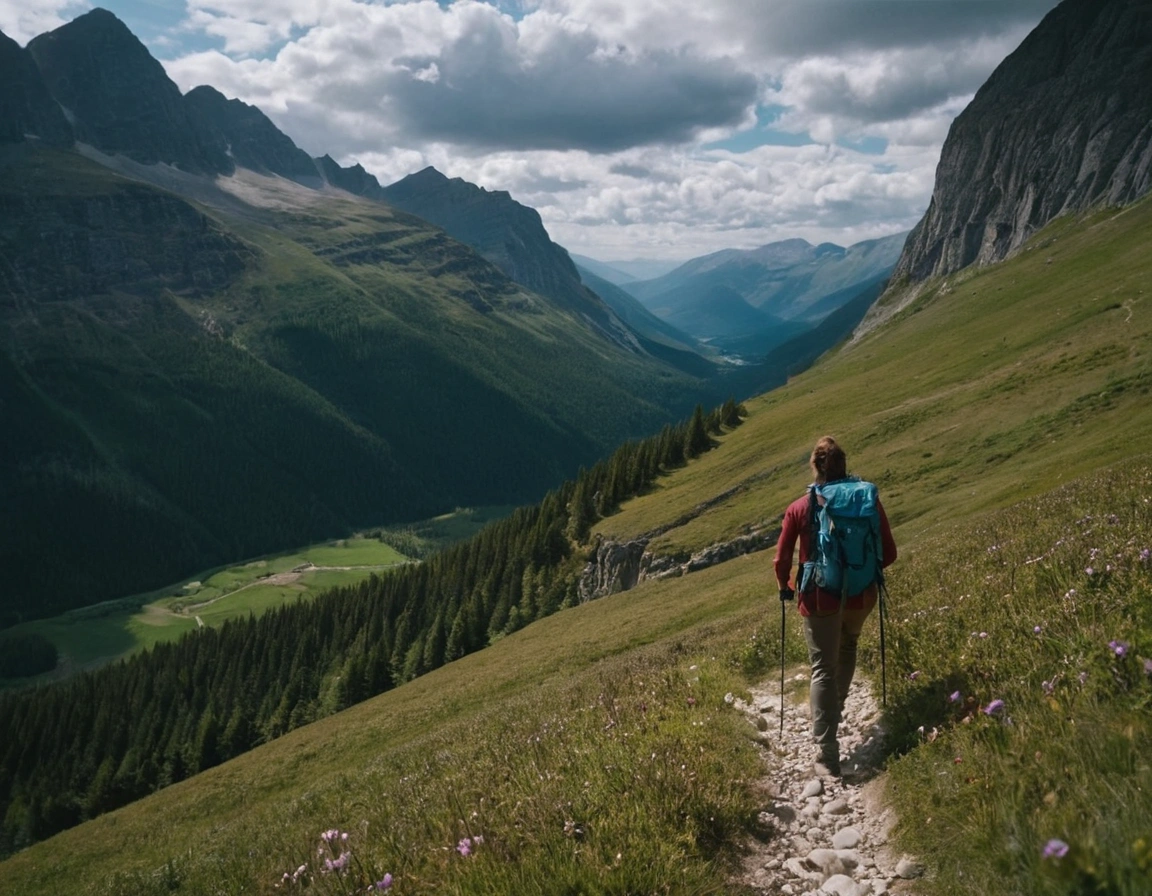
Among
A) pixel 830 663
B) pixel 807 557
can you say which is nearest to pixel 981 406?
pixel 807 557

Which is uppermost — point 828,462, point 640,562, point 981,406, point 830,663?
point 828,462

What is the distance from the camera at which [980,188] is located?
174 metres

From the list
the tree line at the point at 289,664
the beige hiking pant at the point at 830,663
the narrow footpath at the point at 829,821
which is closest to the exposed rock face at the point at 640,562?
the tree line at the point at 289,664

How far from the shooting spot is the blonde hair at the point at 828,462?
9797 mm

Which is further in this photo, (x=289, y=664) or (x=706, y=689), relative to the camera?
(x=289, y=664)

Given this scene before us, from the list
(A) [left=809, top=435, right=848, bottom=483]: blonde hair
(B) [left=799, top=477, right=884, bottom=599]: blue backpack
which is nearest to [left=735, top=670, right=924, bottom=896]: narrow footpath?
(B) [left=799, top=477, right=884, bottom=599]: blue backpack

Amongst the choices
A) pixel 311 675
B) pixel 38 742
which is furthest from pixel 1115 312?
pixel 38 742

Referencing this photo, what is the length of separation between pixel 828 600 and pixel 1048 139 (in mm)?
189998

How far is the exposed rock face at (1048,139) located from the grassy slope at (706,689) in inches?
1517

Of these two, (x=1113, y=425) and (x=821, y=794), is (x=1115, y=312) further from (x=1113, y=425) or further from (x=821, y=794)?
(x=821, y=794)

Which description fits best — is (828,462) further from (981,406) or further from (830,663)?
(981,406)

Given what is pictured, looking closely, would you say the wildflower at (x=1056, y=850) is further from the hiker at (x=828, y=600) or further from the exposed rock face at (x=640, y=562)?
the exposed rock face at (x=640, y=562)

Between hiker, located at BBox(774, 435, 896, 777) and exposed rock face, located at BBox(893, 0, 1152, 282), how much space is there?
5963 inches

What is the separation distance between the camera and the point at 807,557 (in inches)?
385
